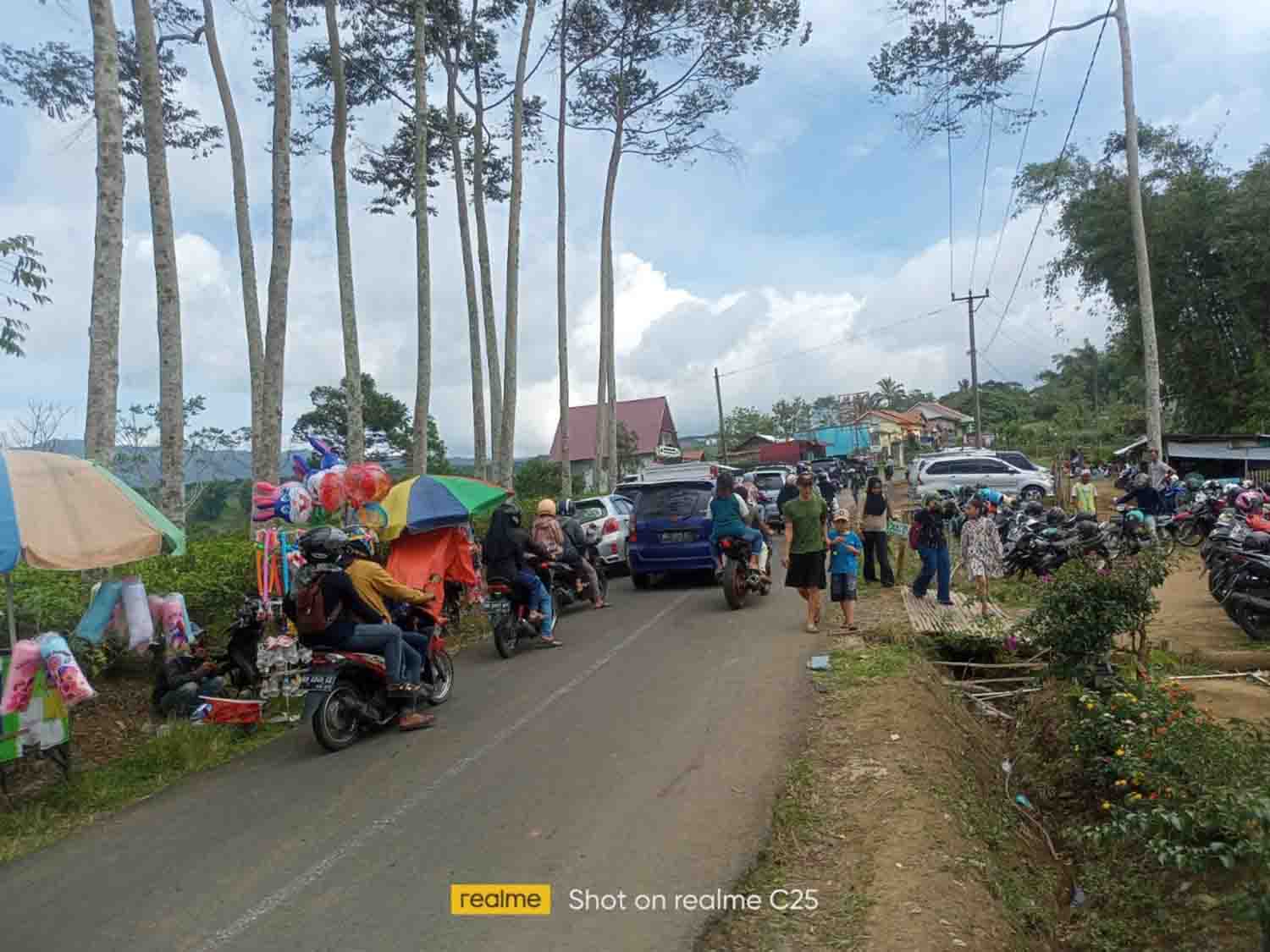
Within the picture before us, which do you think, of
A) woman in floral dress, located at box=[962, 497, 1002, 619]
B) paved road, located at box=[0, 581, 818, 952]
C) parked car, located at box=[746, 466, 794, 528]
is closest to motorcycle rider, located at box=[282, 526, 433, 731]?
paved road, located at box=[0, 581, 818, 952]

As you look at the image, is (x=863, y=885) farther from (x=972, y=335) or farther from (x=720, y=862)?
(x=972, y=335)

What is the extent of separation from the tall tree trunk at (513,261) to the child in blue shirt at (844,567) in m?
11.9

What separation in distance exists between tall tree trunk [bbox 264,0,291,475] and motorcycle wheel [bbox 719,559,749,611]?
6686 millimetres

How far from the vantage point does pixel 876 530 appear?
13.2m

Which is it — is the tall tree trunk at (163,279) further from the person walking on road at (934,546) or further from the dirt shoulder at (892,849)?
the person walking on road at (934,546)

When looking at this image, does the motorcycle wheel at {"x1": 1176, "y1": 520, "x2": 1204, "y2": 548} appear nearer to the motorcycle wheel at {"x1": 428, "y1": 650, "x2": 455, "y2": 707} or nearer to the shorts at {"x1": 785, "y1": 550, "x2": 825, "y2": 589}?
the shorts at {"x1": 785, "y1": 550, "x2": 825, "y2": 589}

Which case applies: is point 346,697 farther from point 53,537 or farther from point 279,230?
point 279,230

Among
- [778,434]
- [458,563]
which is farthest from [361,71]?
[778,434]

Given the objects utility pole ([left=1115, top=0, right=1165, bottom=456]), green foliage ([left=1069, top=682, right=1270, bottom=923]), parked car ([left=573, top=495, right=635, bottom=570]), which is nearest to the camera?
green foliage ([left=1069, top=682, right=1270, bottom=923])

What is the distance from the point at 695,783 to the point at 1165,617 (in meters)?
8.61

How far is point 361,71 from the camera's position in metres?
19.7

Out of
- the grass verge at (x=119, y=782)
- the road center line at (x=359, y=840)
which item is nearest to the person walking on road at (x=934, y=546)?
the road center line at (x=359, y=840)

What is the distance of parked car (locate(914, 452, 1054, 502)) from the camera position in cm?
2791

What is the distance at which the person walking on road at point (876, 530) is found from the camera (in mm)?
12820
